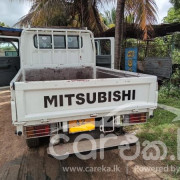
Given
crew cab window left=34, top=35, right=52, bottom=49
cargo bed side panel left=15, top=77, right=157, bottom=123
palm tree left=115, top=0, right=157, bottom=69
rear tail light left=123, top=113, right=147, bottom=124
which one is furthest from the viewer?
palm tree left=115, top=0, right=157, bottom=69

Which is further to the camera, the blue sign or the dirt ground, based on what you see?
the blue sign

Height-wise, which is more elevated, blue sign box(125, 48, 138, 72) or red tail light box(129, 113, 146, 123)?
blue sign box(125, 48, 138, 72)

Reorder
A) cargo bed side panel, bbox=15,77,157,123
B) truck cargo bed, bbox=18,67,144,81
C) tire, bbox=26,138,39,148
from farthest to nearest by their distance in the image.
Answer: truck cargo bed, bbox=18,67,144,81 → tire, bbox=26,138,39,148 → cargo bed side panel, bbox=15,77,157,123

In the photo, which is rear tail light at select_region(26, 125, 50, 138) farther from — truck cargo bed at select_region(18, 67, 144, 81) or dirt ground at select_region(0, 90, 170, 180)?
truck cargo bed at select_region(18, 67, 144, 81)

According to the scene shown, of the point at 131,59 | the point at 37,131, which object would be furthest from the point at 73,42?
the point at 131,59

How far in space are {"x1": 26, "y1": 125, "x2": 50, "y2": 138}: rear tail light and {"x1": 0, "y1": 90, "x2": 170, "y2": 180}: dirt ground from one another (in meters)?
0.64

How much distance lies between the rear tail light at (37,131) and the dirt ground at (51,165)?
0.64 m

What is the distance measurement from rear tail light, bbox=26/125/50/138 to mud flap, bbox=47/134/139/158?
0.84ft

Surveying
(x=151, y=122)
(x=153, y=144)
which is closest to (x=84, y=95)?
(x=153, y=144)

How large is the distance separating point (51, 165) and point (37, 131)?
0.78 m

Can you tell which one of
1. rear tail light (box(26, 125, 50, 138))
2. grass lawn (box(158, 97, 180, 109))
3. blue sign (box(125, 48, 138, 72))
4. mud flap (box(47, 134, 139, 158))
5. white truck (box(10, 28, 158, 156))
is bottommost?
grass lawn (box(158, 97, 180, 109))

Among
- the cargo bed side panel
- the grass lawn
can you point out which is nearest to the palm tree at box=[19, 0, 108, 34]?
the grass lawn

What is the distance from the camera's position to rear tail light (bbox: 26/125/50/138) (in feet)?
7.54

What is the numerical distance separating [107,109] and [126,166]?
950 mm
